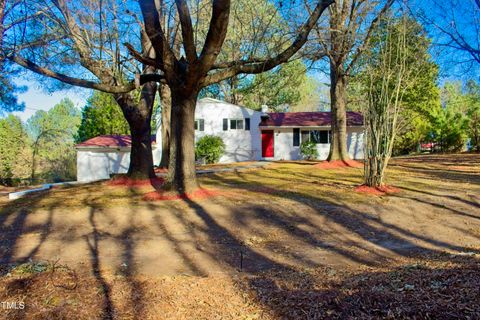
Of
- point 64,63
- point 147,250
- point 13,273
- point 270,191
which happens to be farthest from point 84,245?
point 64,63

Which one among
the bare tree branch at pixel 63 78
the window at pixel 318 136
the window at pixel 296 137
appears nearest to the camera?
the bare tree branch at pixel 63 78

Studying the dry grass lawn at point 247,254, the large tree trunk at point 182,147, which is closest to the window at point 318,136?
the dry grass lawn at point 247,254

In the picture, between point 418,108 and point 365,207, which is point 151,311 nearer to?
point 365,207

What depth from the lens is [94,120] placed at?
35.2m

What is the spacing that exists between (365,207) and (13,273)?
731 centimetres

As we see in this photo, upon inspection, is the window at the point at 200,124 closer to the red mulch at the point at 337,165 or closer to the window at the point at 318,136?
the window at the point at 318,136

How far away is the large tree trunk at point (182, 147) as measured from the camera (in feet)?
34.0

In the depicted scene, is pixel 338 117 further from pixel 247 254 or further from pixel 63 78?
pixel 247 254

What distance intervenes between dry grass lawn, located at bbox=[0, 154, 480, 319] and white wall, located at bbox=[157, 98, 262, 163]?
1574cm

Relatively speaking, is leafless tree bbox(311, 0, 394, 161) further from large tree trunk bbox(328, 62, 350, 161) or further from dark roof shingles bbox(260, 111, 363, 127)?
dark roof shingles bbox(260, 111, 363, 127)

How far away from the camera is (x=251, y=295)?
153 inches

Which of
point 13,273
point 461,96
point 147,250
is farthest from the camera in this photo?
point 461,96

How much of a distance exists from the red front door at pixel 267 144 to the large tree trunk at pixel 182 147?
19549 mm

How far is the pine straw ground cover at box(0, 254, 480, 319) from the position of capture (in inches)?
118
